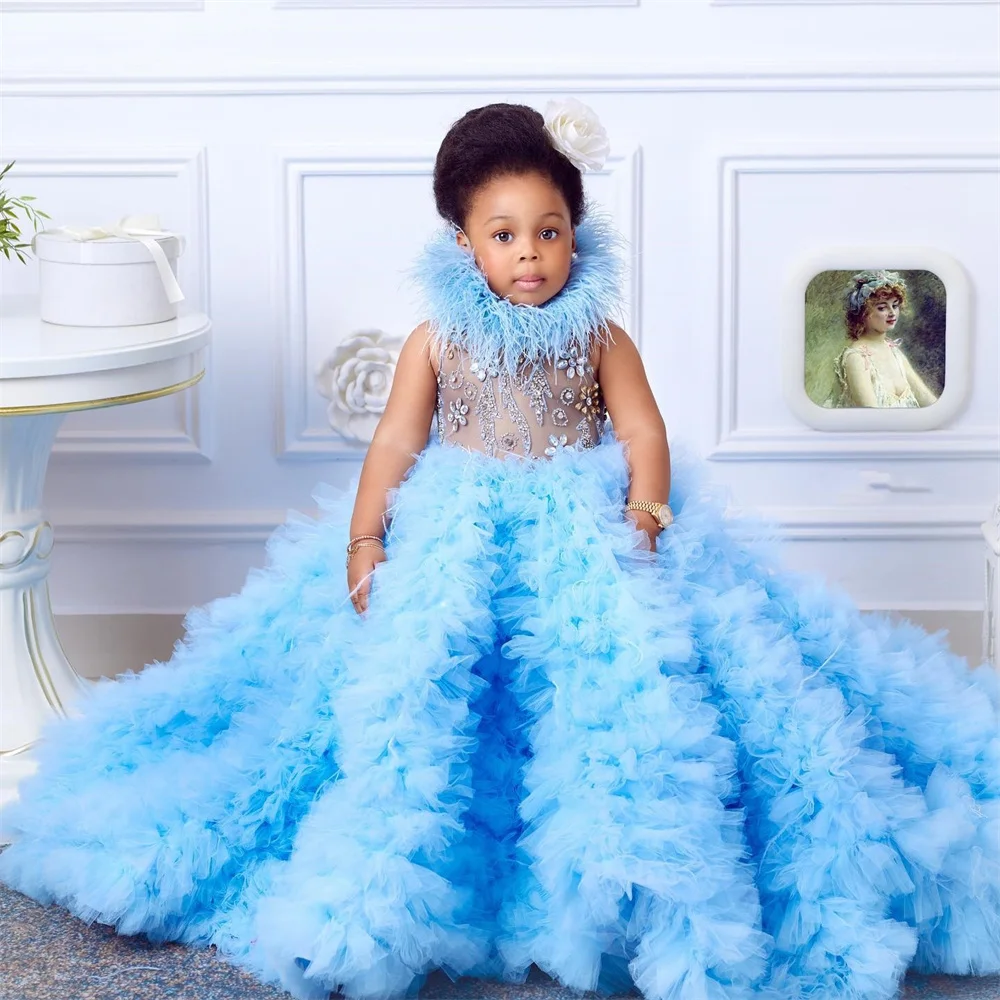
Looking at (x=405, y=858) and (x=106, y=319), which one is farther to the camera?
(x=106, y=319)

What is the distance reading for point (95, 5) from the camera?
7.34 feet


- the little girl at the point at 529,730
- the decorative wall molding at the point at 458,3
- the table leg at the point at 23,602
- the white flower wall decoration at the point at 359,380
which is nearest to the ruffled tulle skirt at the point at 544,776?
the little girl at the point at 529,730

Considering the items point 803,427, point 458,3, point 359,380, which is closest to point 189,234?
point 359,380

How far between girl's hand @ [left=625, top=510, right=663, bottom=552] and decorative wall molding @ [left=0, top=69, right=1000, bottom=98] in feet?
3.35

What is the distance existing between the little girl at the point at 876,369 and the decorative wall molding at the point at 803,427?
63mm

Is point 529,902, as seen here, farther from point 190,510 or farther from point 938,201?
point 938,201

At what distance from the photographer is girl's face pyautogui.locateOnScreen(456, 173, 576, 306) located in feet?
5.05

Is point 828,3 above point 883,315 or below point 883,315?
above

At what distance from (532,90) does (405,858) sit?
1.44 metres

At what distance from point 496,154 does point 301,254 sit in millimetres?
851

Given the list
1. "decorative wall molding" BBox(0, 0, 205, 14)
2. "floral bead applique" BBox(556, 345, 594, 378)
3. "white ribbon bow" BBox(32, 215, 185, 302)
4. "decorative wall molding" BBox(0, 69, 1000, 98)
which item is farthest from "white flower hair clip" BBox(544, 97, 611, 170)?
"decorative wall molding" BBox(0, 0, 205, 14)

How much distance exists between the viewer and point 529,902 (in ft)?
4.44

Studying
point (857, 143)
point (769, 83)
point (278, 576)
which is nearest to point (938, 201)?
point (857, 143)

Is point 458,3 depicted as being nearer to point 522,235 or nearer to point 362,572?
point 522,235
